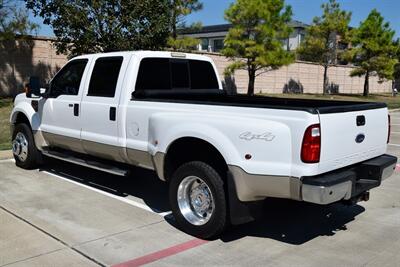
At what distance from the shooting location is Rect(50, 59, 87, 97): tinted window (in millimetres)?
6713

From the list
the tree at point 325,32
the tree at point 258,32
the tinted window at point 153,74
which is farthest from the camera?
the tree at point 325,32

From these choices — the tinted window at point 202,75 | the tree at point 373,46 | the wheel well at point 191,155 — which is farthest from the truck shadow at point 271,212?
the tree at point 373,46

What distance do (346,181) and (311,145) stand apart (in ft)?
1.84

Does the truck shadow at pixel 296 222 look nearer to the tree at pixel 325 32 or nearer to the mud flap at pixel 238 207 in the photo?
the mud flap at pixel 238 207

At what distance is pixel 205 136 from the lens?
461 centimetres

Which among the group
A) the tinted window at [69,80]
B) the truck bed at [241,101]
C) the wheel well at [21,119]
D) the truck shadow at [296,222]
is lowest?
the truck shadow at [296,222]

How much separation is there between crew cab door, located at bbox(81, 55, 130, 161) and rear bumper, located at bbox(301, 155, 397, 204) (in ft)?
8.59

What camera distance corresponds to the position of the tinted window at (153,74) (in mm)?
5985

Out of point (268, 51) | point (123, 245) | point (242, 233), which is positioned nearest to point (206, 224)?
point (242, 233)

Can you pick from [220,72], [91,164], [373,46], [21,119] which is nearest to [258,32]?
→ [220,72]

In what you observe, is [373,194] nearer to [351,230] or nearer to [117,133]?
[351,230]

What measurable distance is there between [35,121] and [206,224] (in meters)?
3.90

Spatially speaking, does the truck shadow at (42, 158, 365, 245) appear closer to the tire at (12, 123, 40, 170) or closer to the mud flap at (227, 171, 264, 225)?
the mud flap at (227, 171, 264, 225)

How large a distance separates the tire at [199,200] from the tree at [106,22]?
1206 centimetres
